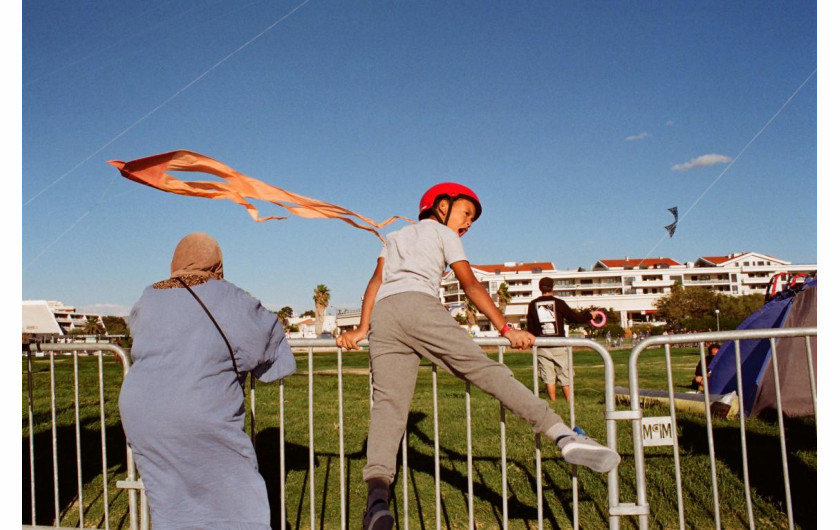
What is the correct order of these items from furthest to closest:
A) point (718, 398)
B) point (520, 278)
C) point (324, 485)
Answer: point (520, 278) → point (718, 398) → point (324, 485)

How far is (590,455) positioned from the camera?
8.84 ft

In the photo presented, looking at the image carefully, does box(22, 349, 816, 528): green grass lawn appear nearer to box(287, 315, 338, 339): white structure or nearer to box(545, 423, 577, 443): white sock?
box(545, 423, 577, 443): white sock

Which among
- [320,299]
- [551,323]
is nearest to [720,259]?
[320,299]

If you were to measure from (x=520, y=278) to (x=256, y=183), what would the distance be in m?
96.0

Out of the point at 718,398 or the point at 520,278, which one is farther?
the point at 520,278

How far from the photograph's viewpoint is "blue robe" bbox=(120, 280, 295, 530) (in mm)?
2545

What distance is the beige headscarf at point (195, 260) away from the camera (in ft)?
8.91

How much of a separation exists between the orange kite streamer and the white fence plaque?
1836 millimetres

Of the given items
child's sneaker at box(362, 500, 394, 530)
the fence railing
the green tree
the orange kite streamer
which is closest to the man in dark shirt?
the fence railing

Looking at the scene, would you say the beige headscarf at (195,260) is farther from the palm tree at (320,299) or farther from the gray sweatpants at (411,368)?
the palm tree at (320,299)

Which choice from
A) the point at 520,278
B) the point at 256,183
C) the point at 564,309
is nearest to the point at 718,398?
the point at 564,309

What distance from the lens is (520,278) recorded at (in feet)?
322

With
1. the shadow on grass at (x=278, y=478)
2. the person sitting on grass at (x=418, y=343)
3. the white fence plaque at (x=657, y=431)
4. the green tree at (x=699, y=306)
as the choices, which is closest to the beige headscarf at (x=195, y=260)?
the person sitting on grass at (x=418, y=343)

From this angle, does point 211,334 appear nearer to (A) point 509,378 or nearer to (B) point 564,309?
(A) point 509,378
